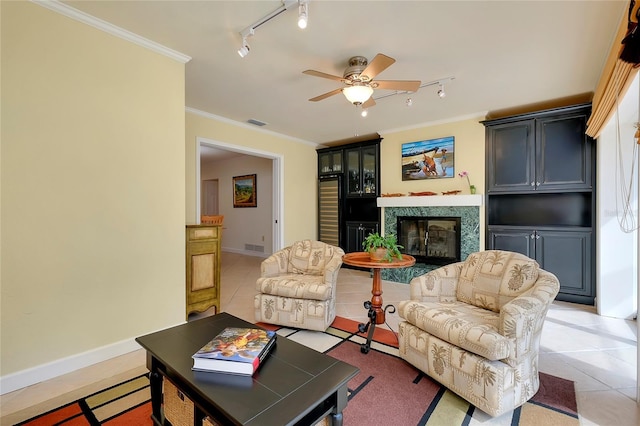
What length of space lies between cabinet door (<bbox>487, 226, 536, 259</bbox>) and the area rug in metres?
2.24

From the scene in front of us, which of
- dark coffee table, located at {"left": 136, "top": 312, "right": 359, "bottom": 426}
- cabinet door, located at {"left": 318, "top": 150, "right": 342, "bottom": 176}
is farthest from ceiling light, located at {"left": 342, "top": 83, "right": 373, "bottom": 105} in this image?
cabinet door, located at {"left": 318, "top": 150, "right": 342, "bottom": 176}

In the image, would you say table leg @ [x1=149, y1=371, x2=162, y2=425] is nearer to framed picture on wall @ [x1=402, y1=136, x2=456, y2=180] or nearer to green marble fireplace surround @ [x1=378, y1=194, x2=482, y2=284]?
green marble fireplace surround @ [x1=378, y1=194, x2=482, y2=284]

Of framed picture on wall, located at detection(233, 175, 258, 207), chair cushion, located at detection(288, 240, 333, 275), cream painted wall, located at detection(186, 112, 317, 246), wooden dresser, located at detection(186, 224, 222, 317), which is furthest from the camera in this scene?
framed picture on wall, located at detection(233, 175, 258, 207)

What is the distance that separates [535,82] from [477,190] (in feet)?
4.99

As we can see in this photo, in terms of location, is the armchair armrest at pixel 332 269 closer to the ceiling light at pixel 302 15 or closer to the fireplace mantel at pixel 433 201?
the ceiling light at pixel 302 15

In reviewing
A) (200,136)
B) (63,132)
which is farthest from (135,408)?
(200,136)

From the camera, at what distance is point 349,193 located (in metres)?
5.56

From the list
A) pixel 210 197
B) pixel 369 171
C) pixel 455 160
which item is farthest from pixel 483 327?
pixel 210 197

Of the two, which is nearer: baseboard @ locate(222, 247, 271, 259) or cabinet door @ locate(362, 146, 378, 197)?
cabinet door @ locate(362, 146, 378, 197)

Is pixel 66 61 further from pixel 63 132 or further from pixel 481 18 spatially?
pixel 481 18

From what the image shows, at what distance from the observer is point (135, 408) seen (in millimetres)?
1660

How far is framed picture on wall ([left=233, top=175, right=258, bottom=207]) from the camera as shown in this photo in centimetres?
733

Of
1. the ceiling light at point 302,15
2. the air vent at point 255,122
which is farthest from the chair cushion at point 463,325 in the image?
the air vent at point 255,122

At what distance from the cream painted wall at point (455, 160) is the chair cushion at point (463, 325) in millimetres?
2527
